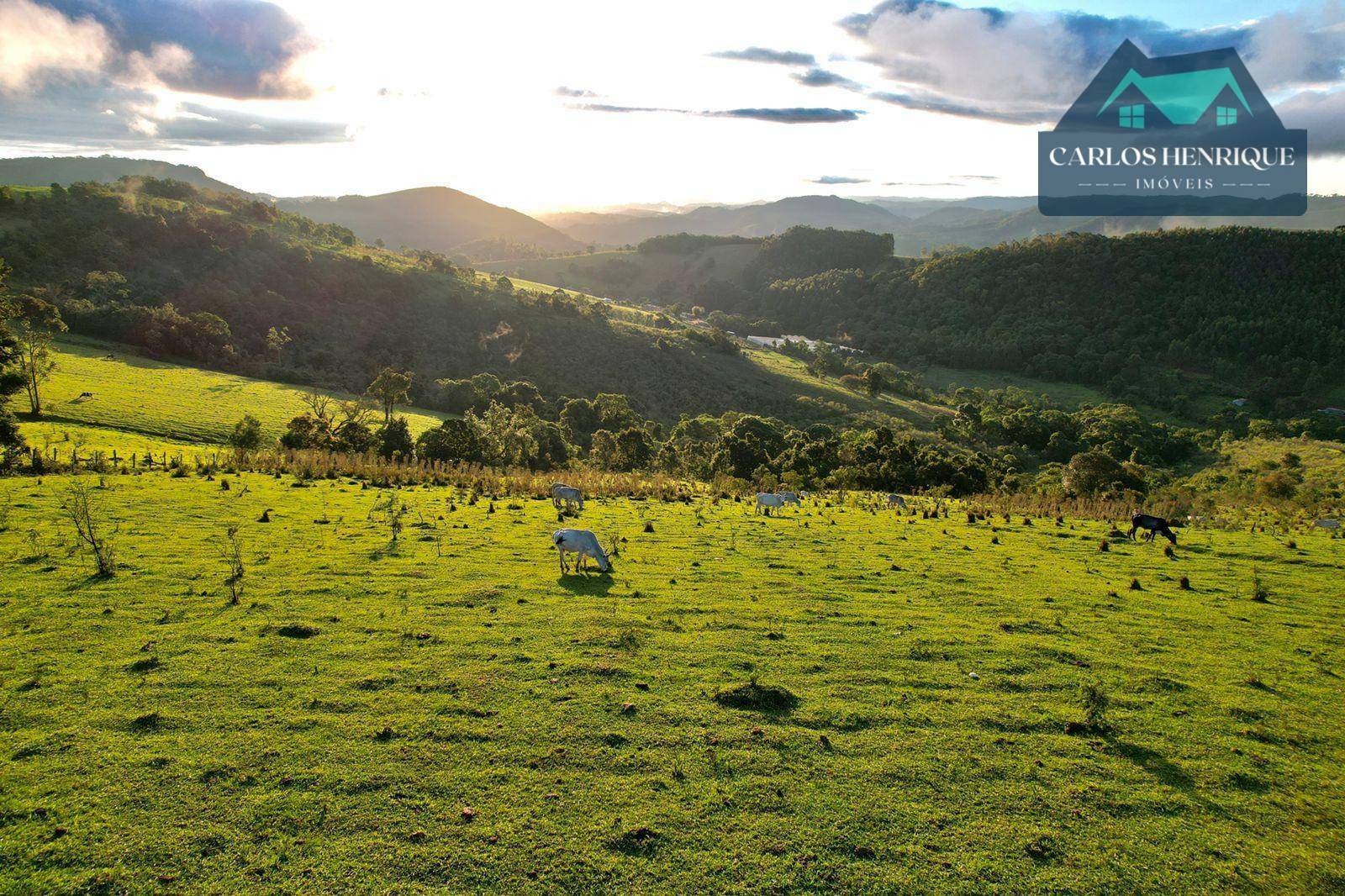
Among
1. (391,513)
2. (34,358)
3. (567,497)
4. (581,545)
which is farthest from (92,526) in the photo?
(34,358)

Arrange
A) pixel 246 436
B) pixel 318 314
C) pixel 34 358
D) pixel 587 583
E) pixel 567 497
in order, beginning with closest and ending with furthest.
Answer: pixel 587 583, pixel 567 497, pixel 246 436, pixel 34 358, pixel 318 314

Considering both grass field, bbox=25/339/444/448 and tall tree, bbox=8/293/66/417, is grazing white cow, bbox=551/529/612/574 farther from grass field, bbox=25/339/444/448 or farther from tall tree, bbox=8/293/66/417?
grass field, bbox=25/339/444/448

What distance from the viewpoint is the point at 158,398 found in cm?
4291

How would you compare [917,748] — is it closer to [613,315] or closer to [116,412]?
[116,412]

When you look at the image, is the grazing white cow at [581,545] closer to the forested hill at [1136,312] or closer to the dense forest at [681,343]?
the dense forest at [681,343]

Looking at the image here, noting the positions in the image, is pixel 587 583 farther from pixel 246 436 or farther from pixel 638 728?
pixel 246 436

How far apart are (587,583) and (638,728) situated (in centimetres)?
513

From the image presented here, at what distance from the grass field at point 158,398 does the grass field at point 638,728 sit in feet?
93.6

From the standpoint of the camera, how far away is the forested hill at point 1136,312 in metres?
93.9

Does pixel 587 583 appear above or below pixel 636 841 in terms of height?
above

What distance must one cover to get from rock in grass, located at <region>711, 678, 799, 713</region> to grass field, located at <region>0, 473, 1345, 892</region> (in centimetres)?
5

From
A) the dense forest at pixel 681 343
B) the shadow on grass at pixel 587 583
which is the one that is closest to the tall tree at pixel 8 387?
the dense forest at pixel 681 343

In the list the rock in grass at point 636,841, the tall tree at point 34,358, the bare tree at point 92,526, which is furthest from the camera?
the tall tree at point 34,358

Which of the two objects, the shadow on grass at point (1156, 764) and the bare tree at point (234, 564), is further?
the bare tree at point (234, 564)
